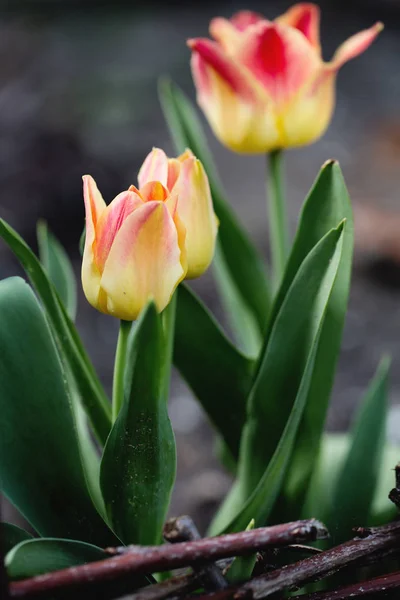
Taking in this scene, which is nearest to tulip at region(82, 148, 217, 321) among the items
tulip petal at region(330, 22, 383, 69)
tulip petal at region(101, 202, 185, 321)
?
tulip petal at region(101, 202, 185, 321)

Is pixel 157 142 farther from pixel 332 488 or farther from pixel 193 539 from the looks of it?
pixel 193 539

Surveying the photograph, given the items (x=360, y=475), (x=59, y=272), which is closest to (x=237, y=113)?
(x=59, y=272)

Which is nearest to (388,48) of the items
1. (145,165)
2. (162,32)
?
(162,32)

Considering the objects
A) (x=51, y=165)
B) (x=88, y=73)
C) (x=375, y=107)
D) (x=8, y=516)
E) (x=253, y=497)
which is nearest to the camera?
(x=253, y=497)

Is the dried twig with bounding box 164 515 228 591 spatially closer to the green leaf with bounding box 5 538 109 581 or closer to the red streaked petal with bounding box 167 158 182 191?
the green leaf with bounding box 5 538 109 581

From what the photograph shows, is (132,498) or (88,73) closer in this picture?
(132,498)

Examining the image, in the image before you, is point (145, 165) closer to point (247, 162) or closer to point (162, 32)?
point (247, 162)
